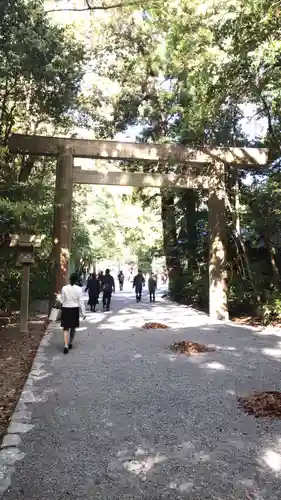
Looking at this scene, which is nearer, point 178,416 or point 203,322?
point 178,416

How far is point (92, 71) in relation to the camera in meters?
17.1

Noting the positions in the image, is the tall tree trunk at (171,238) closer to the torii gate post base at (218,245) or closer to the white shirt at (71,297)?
the torii gate post base at (218,245)

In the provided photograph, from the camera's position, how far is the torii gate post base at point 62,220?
11.9m

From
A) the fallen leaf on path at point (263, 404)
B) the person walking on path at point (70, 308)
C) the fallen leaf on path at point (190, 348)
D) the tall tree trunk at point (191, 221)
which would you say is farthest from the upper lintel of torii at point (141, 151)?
the fallen leaf on path at point (263, 404)

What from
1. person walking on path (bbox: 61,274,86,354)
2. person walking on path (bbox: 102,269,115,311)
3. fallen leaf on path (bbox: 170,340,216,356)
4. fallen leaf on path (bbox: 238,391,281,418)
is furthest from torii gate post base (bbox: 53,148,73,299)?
fallen leaf on path (bbox: 238,391,281,418)

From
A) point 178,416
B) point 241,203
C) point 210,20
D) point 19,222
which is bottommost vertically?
point 178,416

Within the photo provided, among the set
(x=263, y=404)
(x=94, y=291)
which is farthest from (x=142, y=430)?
(x=94, y=291)

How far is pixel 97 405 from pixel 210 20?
27.5ft

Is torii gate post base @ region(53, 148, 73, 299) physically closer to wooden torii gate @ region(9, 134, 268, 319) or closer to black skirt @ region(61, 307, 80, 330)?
wooden torii gate @ region(9, 134, 268, 319)

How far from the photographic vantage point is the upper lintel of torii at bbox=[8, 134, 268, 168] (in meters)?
12.0

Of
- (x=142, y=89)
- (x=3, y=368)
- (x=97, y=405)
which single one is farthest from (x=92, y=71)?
(x=97, y=405)

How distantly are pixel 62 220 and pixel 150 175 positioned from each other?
3.11 m

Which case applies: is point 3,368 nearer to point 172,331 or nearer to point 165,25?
point 172,331

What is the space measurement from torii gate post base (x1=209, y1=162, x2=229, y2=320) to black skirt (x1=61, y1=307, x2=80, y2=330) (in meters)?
5.85
